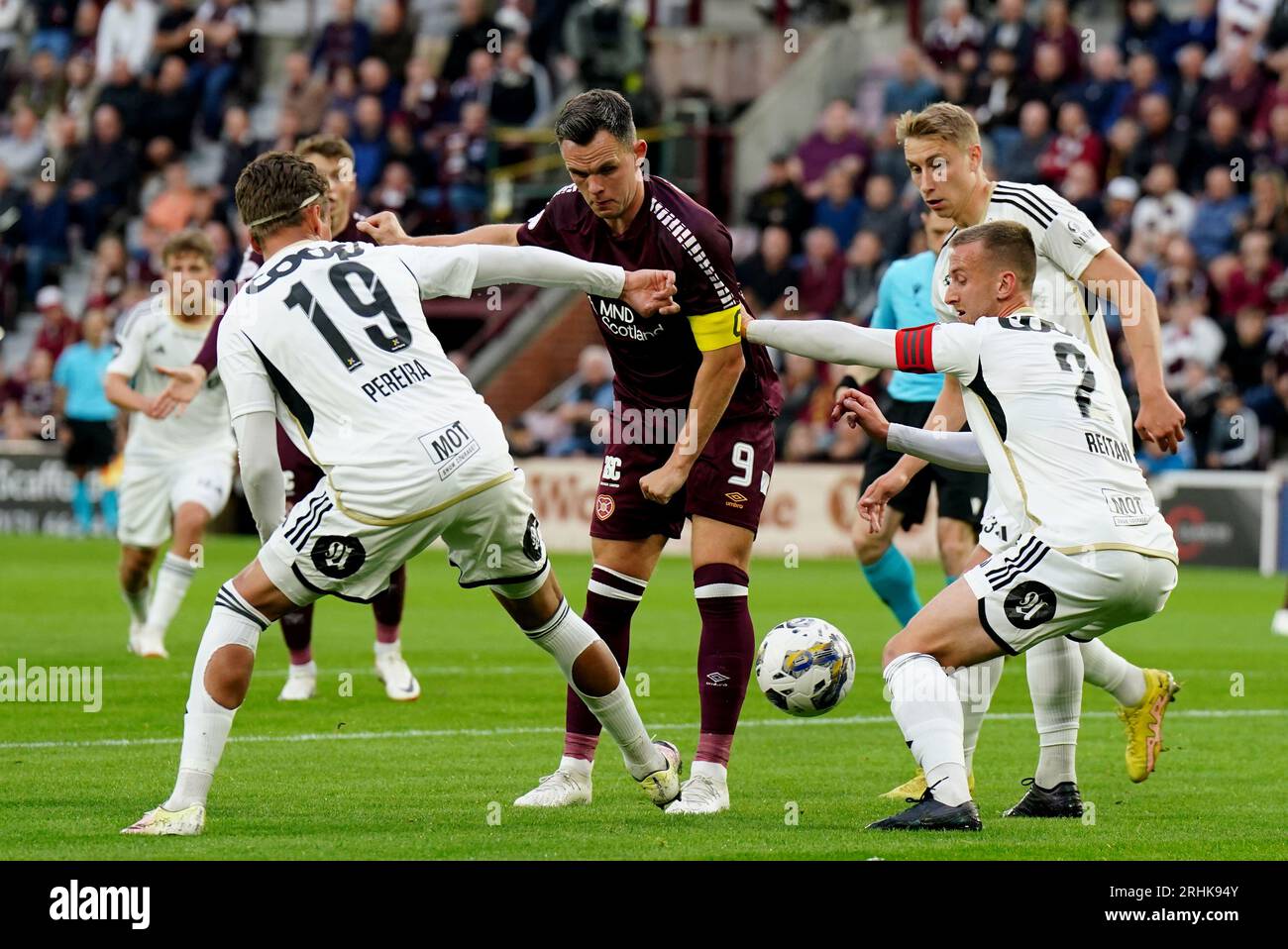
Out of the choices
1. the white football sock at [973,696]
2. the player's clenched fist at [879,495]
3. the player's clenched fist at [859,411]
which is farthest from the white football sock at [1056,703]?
the player's clenched fist at [859,411]

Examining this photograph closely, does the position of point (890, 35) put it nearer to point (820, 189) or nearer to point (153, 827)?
point (820, 189)

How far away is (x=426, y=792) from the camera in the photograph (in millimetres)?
7504

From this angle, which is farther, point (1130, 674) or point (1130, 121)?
point (1130, 121)

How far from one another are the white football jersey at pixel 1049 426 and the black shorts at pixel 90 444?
1848 cm

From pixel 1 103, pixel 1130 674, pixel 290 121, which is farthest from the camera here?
pixel 1 103

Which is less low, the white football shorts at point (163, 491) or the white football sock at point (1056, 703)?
the white football shorts at point (163, 491)

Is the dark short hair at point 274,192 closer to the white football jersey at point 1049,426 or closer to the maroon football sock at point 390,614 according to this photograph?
the white football jersey at point 1049,426

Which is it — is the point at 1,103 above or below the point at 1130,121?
above

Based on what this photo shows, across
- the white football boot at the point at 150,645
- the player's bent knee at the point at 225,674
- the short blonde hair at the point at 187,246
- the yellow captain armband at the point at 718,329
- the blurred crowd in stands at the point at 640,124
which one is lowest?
the white football boot at the point at 150,645

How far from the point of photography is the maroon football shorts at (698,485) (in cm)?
759

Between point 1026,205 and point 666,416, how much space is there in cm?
151

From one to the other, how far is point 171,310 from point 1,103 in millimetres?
21299

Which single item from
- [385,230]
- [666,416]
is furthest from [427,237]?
[666,416]
